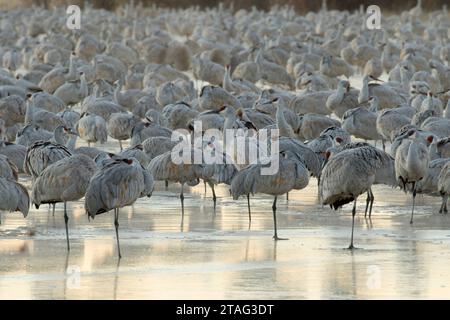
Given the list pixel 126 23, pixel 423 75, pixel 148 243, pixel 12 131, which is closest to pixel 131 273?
pixel 148 243

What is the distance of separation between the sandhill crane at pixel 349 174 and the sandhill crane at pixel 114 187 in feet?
6.59

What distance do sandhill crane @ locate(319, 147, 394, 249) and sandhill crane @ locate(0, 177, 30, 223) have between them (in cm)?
304

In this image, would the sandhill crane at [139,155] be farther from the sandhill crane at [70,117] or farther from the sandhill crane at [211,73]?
the sandhill crane at [211,73]

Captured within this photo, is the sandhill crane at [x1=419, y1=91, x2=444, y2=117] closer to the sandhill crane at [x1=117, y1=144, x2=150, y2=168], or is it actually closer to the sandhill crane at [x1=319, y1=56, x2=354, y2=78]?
the sandhill crane at [x1=117, y1=144, x2=150, y2=168]

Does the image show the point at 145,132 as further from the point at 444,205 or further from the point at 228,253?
the point at 228,253

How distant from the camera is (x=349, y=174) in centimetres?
1384

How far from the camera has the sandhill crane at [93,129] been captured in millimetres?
21547

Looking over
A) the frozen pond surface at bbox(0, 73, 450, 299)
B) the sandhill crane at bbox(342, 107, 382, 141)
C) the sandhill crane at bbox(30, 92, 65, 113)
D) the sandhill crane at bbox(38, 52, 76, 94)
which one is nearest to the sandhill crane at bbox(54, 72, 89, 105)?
the sandhill crane at bbox(30, 92, 65, 113)

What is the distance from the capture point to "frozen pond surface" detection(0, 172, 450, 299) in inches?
442

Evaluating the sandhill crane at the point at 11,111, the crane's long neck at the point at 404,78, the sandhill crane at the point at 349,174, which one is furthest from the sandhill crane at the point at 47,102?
the sandhill crane at the point at 349,174

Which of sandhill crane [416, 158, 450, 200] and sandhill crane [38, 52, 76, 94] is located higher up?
sandhill crane [416, 158, 450, 200]

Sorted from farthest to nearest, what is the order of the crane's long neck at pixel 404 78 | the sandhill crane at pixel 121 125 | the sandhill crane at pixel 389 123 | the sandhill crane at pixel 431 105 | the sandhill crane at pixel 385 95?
the crane's long neck at pixel 404 78
the sandhill crane at pixel 385 95
the sandhill crane at pixel 431 105
the sandhill crane at pixel 121 125
the sandhill crane at pixel 389 123

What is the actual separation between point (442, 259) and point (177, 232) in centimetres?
304
